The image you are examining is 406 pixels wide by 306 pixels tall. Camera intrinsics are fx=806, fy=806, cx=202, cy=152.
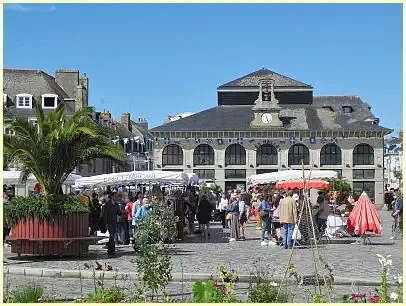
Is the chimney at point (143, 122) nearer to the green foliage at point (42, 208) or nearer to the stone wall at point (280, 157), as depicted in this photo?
the stone wall at point (280, 157)

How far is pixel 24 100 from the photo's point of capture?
6769cm

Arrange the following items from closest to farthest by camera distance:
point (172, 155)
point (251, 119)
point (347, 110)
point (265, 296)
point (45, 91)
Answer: point (265, 296) → point (45, 91) → point (172, 155) → point (251, 119) → point (347, 110)

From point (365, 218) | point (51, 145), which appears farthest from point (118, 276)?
point (365, 218)

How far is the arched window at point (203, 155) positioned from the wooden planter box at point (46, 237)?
57.8 meters

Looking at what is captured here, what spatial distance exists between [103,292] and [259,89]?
2840 inches

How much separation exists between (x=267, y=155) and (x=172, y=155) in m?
8.97

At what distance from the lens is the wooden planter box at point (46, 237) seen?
17.8 metres

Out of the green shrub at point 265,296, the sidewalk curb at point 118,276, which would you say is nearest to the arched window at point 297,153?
the sidewalk curb at point 118,276

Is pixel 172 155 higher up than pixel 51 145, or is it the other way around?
pixel 172 155

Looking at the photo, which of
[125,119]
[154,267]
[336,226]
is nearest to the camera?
[154,267]

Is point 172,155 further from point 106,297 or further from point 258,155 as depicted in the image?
point 106,297

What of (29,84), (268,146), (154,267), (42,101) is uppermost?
(29,84)

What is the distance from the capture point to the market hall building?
245ft

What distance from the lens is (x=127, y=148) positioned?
95188 mm
